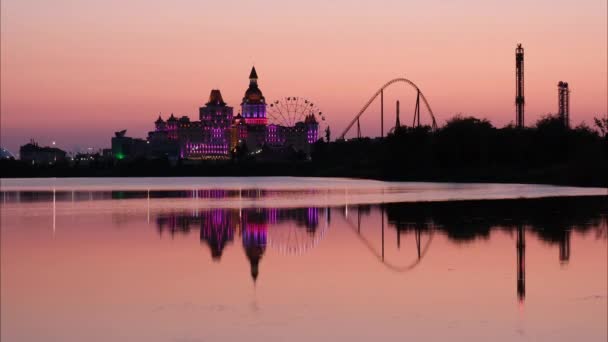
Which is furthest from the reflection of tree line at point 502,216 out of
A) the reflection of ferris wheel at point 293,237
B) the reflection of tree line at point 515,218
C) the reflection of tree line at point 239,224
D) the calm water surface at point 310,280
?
the reflection of tree line at point 239,224

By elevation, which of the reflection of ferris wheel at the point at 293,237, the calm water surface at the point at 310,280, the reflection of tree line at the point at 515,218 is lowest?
the calm water surface at the point at 310,280

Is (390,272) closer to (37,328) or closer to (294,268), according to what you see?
(294,268)

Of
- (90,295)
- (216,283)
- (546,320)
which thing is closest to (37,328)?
(90,295)

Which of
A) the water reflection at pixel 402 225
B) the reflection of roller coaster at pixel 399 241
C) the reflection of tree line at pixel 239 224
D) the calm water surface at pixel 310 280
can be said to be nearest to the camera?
the calm water surface at pixel 310 280

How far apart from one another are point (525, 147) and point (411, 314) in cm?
9150

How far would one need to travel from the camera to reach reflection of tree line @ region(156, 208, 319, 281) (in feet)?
95.5

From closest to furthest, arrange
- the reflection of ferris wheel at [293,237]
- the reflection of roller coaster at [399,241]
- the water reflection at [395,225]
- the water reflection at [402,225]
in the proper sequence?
the reflection of roller coaster at [399,241] → the water reflection at [395,225] → the water reflection at [402,225] → the reflection of ferris wheel at [293,237]

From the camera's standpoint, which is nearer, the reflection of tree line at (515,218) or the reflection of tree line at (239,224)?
the reflection of tree line at (239,224)

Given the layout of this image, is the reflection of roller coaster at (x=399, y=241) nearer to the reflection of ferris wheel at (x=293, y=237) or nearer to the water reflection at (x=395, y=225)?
the water reflection at (x=395, y=225)

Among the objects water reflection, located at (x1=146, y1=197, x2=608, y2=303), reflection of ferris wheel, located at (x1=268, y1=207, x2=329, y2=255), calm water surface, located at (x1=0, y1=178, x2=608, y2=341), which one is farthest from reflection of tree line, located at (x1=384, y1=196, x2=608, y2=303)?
reflection of ferris wheel, located at (x1=268, y1=207, x2=329, y2=255)

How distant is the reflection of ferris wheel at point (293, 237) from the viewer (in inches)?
1109

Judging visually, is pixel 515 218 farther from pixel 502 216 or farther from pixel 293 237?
pixel 293 237

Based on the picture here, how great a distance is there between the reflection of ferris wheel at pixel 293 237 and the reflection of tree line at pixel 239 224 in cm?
24

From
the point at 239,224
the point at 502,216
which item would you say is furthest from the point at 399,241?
the point at 502,216
